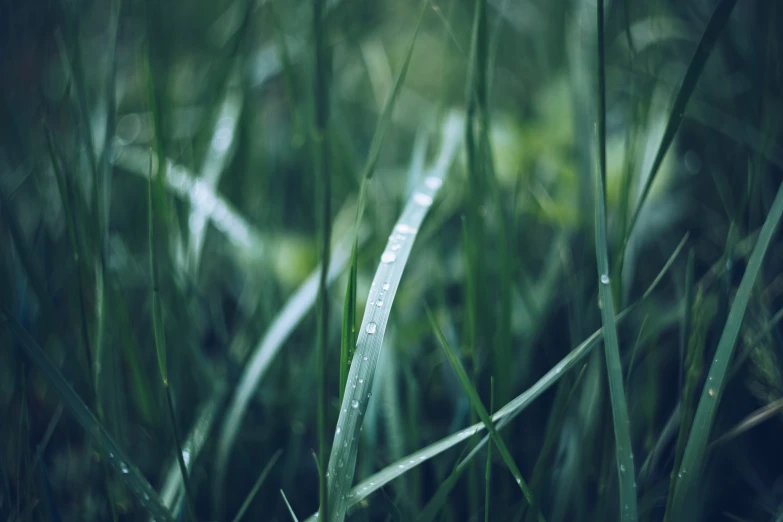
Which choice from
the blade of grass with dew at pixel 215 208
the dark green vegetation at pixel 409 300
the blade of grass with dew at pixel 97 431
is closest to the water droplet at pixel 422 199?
the dark green vegetation at pixel 409 300

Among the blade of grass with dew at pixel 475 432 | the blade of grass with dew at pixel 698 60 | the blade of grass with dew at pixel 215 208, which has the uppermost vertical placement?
the blade of grass with dew at pixel 698 60

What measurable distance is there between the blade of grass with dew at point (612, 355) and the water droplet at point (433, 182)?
0.27 meters

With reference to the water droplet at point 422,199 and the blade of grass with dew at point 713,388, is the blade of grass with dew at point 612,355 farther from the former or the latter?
the water droplet at point 422,199

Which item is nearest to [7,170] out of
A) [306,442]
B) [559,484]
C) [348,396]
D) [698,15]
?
[306,442]

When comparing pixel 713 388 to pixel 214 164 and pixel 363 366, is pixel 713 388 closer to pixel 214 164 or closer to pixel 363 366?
pixel 363 366

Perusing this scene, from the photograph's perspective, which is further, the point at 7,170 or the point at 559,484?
the point at 7,170

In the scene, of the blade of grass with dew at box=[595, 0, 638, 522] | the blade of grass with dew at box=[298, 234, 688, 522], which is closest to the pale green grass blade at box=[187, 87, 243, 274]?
the blade of grass with dew at box=[298, 234, 688, 522]

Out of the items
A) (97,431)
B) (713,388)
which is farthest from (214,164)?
(713,388)

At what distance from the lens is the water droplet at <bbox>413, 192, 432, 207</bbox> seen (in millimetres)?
580

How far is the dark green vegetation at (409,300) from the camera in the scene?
1.39 feet

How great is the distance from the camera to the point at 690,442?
38 cm

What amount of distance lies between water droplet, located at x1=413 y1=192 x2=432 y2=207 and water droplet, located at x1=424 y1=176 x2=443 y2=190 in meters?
0.03

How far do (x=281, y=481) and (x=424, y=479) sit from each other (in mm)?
151

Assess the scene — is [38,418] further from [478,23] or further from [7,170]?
[478,23]
